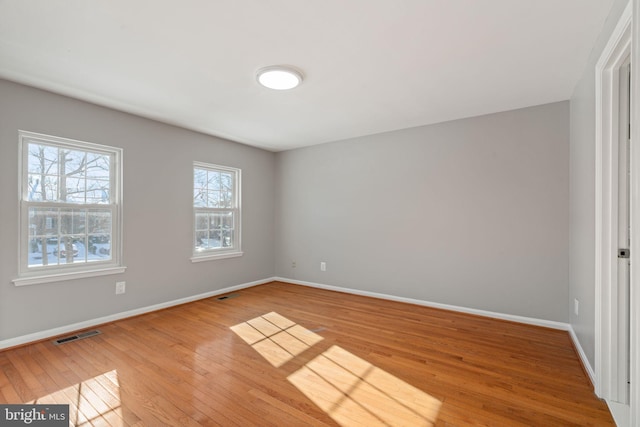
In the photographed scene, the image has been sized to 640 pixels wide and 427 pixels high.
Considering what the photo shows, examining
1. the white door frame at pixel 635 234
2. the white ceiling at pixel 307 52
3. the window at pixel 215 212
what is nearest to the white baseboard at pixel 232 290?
the window at pixel 215 212

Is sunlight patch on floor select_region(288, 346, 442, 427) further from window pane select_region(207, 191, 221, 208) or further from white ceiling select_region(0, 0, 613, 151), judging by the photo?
window pane select_region(207, 191, 221, 208)

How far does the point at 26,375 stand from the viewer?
7.29 feet

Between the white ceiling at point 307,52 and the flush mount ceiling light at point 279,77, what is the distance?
8 cm

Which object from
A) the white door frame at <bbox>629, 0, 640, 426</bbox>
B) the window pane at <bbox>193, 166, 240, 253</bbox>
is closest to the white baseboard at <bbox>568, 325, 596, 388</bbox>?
the white door frame at <bbox>629, 0, 640, 426</bbox>

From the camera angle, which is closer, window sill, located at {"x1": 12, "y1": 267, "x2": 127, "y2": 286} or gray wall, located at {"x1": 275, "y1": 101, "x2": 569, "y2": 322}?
window sill, located at {"x1": 12, "y1": 267, "x2": 127, "y2": 286}

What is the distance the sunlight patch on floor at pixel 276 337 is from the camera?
8.55 feet

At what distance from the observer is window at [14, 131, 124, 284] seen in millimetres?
2876

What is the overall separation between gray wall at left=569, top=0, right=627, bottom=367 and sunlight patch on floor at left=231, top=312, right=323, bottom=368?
89.1 inches

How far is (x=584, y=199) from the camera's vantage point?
252 centimetres

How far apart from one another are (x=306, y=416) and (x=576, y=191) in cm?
311

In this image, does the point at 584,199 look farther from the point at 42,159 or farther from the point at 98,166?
the point at 42,159

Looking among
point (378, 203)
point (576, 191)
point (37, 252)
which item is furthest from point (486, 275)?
point (37, 252)

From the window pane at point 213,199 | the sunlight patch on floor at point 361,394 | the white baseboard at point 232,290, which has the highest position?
the window pane at point 213,199

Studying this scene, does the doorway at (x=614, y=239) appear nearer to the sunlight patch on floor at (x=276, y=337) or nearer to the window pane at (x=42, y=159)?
the sunlight patch on floor at (x=276, y=337)
